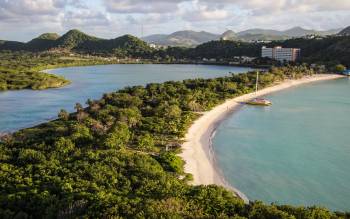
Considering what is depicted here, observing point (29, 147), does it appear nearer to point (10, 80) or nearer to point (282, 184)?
point (282, 184)

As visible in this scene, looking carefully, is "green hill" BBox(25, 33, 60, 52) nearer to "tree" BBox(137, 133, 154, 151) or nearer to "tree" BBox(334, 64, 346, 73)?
"tree" BBox(334, 64, 346, 73)

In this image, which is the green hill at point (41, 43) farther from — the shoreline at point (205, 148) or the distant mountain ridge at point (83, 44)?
the shoreline at point (205, 148)

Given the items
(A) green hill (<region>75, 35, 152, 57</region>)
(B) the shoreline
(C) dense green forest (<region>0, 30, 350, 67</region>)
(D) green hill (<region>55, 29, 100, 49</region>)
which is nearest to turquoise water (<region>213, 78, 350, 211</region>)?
(B) the shoreline

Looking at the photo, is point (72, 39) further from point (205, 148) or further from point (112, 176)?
point (112, 176)

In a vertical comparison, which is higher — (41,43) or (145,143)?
(41,43)

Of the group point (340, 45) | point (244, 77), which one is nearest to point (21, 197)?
point (244, 77)

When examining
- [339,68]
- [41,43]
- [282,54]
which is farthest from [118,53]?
[339,68]
